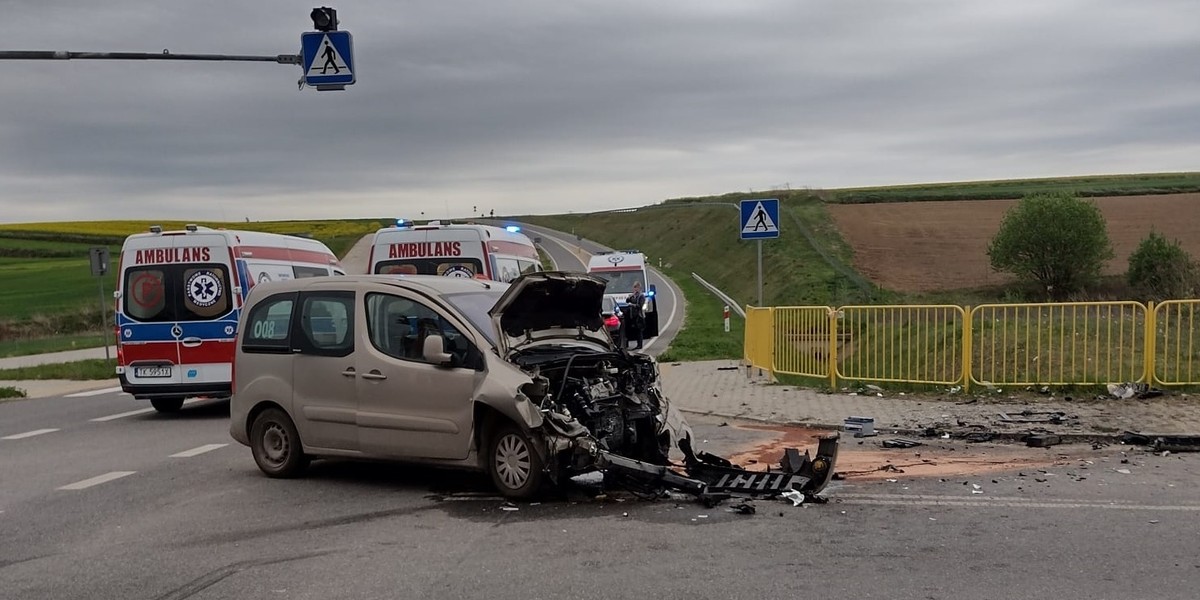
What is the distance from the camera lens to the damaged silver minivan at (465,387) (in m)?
7.47

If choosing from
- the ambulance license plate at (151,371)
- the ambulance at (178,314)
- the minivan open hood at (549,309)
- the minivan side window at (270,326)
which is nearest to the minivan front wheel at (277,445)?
the minivan side window at (270,326)

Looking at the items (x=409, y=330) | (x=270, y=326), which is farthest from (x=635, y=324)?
(x=409, y=330)

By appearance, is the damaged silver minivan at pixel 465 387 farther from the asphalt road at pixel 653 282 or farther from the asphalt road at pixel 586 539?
the asphalt road at pixel 653 282

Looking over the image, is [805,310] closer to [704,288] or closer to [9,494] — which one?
[9,494]

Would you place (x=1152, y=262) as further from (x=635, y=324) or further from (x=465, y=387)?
(x=465, y=387)

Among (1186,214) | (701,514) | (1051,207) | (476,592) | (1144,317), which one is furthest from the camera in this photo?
(1186,214)

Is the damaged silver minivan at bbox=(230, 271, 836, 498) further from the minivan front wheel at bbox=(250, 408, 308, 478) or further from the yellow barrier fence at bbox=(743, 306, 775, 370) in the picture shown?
the yellow barrier fence at bbox=(743, 306, 775, 370)

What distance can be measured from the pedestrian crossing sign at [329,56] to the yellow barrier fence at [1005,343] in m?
7.29

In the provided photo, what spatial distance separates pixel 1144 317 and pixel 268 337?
9.92 metres

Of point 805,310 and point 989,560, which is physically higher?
point 805,310

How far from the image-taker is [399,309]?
8.31 metres

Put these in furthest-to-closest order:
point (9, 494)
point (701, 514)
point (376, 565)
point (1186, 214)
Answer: point (1186, 214) < point (9, 494) < point (701, 514) < point (376, 565)

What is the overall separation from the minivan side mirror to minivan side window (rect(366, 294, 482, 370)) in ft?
0.22

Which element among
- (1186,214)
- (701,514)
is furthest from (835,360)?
(1186,214)
